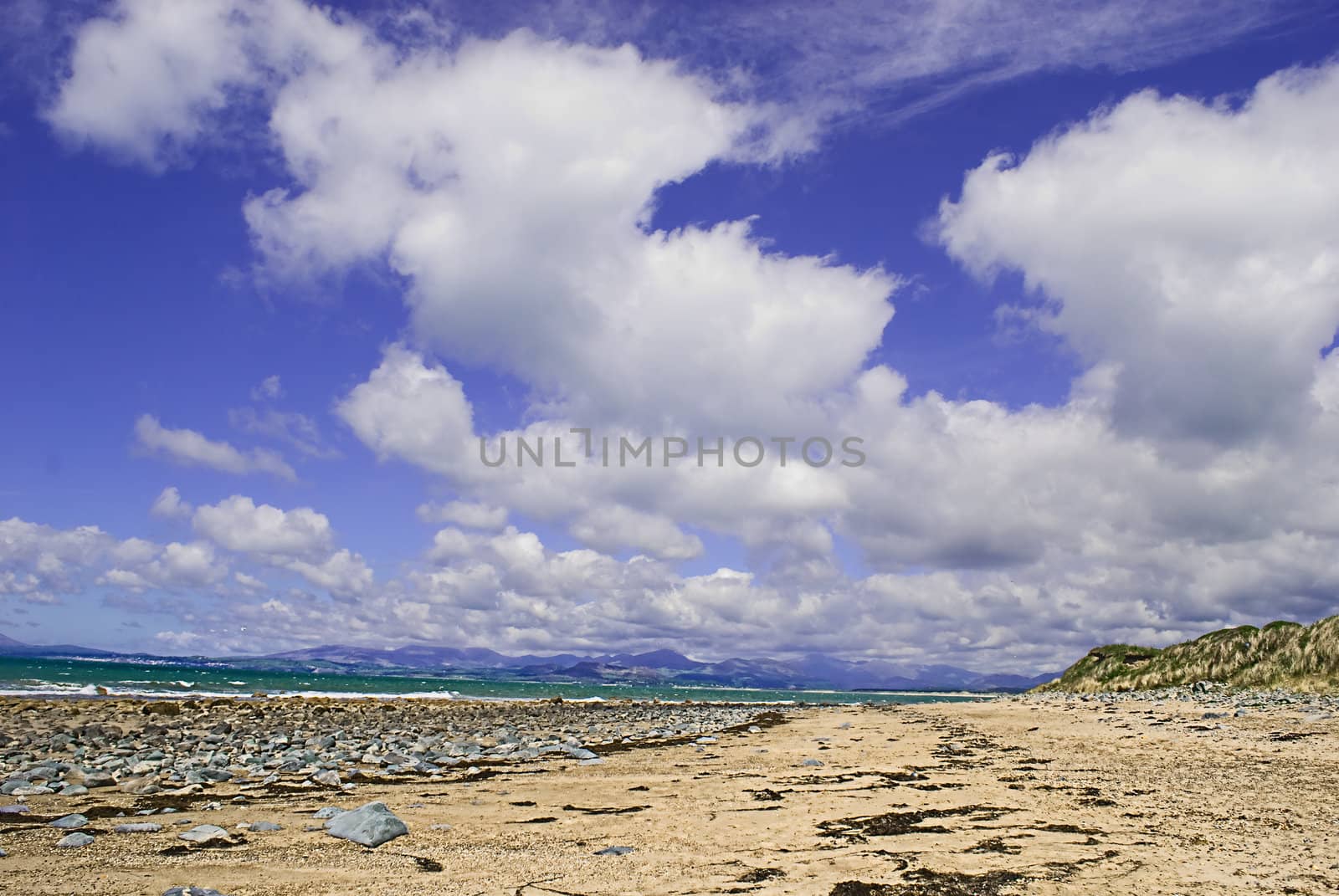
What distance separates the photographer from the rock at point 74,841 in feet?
35.9

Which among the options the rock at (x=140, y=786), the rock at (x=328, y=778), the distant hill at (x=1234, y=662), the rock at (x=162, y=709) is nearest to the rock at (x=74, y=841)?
the rock at (x=140, y=786)

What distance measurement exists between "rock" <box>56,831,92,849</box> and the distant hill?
1759 inches

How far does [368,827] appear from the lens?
11.4 m

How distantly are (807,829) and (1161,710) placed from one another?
26.5 meters

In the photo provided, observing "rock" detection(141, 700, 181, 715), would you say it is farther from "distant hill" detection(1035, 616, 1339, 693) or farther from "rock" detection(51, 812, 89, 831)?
"distant hill" detection(1035, 616, 1339, 693)

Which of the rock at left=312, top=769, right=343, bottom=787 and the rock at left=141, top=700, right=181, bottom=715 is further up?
the rock at left=312, top=769, right=343, bottom=787

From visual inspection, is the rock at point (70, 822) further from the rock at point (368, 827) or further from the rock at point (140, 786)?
the rock at point (368, 827)

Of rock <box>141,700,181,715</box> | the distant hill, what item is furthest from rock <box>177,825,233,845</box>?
the distant hill

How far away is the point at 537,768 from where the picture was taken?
20.2 m

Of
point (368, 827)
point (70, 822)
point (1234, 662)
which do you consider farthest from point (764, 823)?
point (1234, 662)

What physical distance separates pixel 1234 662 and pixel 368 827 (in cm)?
5038

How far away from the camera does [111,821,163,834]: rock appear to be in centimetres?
1188

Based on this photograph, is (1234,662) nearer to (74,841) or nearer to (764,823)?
(764,823)

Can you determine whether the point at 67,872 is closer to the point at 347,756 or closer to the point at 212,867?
the point at 212,867
